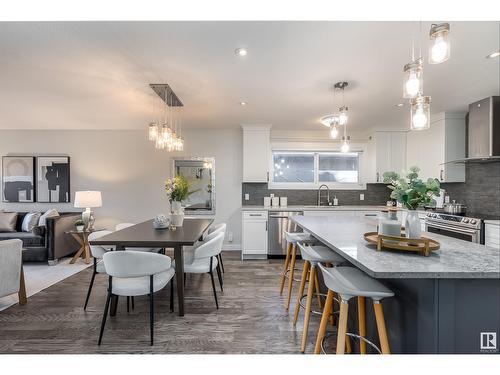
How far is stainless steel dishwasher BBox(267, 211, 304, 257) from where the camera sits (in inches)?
170

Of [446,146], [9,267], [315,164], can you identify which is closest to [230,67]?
[9,267]

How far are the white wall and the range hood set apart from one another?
3568 millimetres

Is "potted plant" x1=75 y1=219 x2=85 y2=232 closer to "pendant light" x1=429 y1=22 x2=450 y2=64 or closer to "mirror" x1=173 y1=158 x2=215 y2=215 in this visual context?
"mirror" x1=173 y1=158 x2=215 y2=215

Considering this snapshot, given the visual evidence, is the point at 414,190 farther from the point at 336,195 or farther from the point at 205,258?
the point at 336,195

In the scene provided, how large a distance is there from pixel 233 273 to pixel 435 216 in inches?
119

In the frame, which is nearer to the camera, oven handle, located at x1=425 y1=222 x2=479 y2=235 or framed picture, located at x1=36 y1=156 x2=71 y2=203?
oven handle, located at x1=425 y1=222 x2=479 y2=235

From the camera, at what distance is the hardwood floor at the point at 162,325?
1.91 meters

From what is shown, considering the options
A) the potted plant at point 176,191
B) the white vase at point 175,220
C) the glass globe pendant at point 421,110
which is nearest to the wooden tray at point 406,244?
the glass globe pendant at point 421,110

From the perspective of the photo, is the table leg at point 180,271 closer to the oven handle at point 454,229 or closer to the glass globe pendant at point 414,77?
the glass globe pendant at point 414,77

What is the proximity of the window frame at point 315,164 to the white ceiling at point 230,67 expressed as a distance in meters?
1.04

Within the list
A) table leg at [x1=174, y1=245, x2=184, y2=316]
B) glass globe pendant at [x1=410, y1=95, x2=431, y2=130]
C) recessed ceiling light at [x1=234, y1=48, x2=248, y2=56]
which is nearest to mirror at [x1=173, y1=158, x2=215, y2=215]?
table leg at [x1=174, y1=245, x2=184, y2=316]

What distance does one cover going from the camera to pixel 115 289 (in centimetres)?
199
